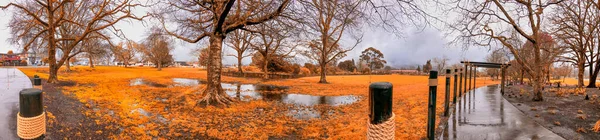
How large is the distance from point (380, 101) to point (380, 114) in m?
0.07

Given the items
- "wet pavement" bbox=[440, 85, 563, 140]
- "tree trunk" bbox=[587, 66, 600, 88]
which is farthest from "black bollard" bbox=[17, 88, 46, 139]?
"tree trunk" bbox=[587, 66, 600, 88]

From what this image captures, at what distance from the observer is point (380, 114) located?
1339 millimetres

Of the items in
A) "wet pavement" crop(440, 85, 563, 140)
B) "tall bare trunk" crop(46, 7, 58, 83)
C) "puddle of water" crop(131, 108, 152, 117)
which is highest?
"tall bare trunk" crop(46, 7, 58, 83)

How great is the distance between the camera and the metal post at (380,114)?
130cm

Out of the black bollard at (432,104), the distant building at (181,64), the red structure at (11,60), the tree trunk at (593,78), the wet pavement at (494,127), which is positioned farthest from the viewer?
the distant building at (181,64)

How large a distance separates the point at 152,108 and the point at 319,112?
4425mm

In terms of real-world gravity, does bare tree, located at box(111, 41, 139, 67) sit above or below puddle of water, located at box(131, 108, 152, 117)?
above

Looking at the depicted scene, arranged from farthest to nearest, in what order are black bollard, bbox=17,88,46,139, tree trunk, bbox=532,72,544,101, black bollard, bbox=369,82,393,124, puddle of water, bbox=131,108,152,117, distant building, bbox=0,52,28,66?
1. distant building, bbox=0,52,28,66
2. tree trunk, bbox=532,72,544,101
3. puddle of water, bbox=131,108,152,117
4. black bollard, bbox=17,88,46,139
5. black bollard, bbox=369,82,393,124

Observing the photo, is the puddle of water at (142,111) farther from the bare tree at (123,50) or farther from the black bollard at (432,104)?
the bare tree at (123,50)

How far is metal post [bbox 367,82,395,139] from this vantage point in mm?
→ 1298

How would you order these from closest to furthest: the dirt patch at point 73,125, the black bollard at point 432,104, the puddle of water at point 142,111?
the black bollard at point 432,104, the dirt patch at point 73,125, the puddle of water at point 142,111

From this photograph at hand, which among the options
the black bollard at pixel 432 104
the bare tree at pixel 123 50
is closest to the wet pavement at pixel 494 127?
the black bollard at pixel 432 104

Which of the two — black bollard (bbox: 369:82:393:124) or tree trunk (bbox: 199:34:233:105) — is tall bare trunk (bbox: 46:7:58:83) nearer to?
tree trunk (bbox: 199:34:233:105)

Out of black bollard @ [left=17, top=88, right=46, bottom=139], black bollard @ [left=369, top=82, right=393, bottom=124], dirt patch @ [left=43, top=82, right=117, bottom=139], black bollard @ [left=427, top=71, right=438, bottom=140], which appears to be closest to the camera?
black bollard @ [left=369, top=82, right=393, bottom=124]
